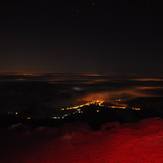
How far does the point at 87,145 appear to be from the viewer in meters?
11.5

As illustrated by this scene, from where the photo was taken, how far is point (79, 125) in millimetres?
16062

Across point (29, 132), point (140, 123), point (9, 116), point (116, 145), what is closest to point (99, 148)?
point (116, 145)

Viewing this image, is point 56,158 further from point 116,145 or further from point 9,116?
point 9,116

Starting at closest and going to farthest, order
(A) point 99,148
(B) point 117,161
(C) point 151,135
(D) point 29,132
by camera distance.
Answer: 1. (B) point 117,161
2. (A) point 99,148
3. (C) point 151,135
4. (D) point 29,132

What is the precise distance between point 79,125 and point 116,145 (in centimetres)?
488

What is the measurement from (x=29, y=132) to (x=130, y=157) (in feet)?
18.7

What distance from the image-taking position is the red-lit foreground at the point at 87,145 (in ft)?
32.3

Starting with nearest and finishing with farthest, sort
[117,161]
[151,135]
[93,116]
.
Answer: [117,161], [151,135], [93,116]

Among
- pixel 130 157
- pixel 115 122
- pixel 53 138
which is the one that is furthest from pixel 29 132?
pixel 130 157

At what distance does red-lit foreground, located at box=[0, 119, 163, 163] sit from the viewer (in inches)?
388

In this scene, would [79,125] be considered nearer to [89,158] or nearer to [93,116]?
[93,116]

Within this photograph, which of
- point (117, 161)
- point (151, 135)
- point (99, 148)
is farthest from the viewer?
point (151, 135)

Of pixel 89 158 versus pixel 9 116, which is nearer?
pixel 89 158

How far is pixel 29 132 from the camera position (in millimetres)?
14422
